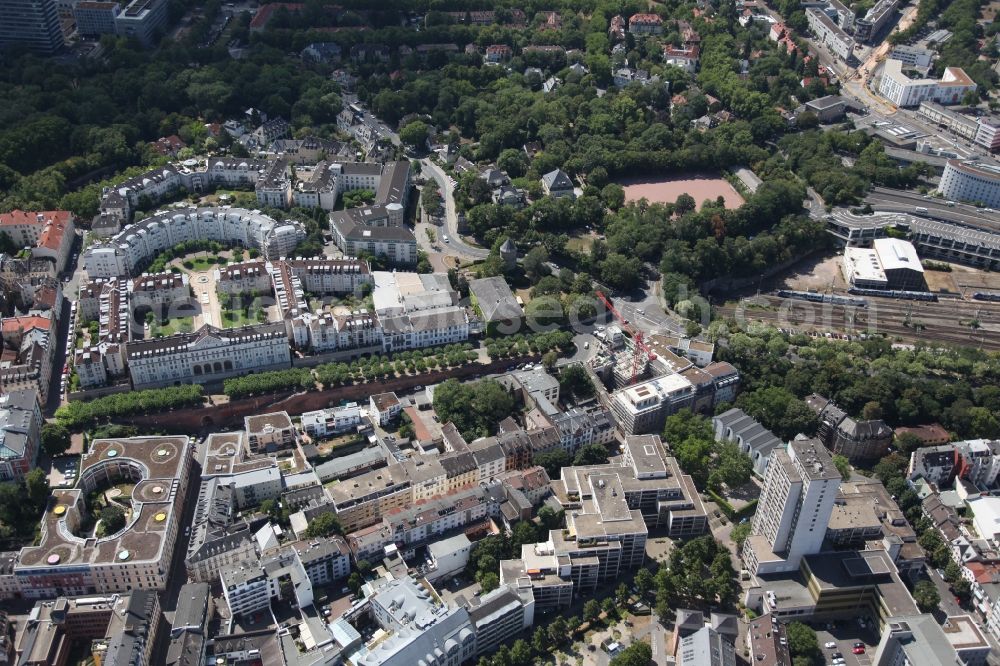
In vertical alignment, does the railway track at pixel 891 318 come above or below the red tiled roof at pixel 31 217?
below

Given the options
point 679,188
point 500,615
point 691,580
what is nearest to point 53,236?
point 500,615

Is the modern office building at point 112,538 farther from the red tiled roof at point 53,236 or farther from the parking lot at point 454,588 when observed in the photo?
the red tiled roof at point 53,236

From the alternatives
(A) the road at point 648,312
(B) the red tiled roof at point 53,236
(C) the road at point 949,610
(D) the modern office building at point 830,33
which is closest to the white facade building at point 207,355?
(B) the red tiled roof at point 53,236

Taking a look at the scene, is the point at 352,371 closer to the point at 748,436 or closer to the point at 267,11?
the point at 748,436

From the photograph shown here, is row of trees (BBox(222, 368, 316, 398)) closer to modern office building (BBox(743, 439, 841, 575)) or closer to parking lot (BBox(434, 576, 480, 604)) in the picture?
parking lot (BBox(434, 576, 480, 604))

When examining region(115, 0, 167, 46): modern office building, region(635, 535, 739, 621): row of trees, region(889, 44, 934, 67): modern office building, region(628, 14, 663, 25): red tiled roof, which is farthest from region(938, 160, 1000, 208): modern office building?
region(115, 0, 167, 46): modern office building

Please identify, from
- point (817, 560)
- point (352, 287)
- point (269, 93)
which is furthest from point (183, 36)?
point (817, 560)

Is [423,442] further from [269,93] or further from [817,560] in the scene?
[269,93]
